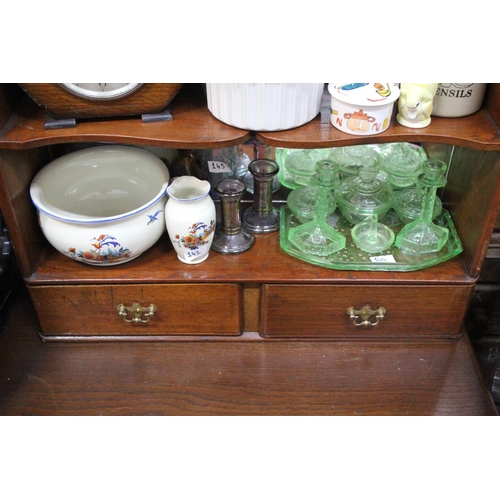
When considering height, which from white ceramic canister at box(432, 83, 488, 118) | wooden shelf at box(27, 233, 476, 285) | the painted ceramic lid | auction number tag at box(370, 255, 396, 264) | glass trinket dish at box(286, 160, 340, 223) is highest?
the painted ceramic lid

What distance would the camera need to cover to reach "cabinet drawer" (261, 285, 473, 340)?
42.0 inches

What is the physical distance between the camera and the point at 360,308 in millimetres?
1094

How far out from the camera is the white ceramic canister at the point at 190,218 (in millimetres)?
999

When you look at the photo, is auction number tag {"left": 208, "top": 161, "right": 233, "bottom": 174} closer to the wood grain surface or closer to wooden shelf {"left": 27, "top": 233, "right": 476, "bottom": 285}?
wooden shelf {"left": 27, "top": 233, "right": 476, "bottom": 285}

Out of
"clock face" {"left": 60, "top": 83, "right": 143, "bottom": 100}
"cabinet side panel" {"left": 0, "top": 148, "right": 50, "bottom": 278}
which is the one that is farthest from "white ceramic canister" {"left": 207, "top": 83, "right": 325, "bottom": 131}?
"cabinet side panel" {"left": 0, "top": 148, "right": 50, "bottom": 278}

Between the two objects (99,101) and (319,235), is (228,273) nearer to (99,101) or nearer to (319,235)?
(319,235)

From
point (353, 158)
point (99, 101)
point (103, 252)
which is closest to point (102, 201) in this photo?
point (103, 252)

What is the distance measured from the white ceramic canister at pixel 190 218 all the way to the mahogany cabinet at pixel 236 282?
0.12 feet

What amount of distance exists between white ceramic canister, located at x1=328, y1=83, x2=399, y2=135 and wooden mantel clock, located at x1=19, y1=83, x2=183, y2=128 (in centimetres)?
25

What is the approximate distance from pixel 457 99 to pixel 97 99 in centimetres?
57

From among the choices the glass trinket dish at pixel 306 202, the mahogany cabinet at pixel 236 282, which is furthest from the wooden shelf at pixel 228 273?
the glass trinket dish at pixel 306 202

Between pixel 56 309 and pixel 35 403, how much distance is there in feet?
0.57

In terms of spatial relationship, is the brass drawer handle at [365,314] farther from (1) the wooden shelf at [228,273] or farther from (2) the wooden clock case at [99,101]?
(2) the wooden clock case at [99,101]

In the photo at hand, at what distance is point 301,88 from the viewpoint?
0.89 meters
